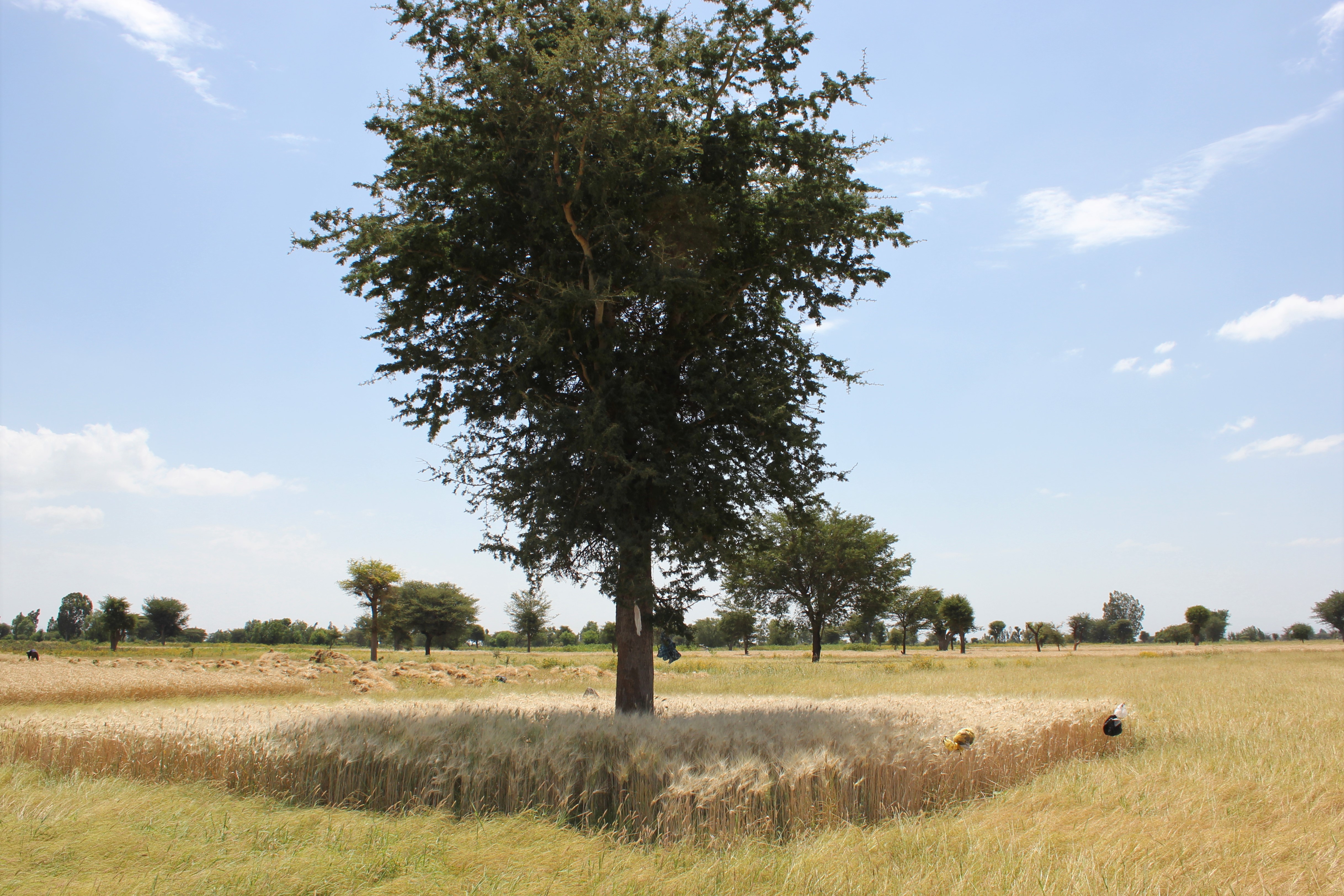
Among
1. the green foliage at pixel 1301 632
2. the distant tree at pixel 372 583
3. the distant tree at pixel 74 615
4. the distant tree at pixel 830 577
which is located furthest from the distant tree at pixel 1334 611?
the distant tree at pixel 74 615

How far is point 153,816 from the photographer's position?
6.17m

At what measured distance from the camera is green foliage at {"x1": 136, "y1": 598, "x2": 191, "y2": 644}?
379 feet

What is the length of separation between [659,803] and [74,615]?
246 metres

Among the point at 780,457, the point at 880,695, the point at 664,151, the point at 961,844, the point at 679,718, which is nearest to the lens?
the point at 961,844

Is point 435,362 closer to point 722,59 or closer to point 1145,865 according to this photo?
point 722,59

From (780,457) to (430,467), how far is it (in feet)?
19.5

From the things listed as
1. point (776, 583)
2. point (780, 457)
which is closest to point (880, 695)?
point (780, 457)

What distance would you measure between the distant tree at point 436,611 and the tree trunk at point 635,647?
79.5 meters

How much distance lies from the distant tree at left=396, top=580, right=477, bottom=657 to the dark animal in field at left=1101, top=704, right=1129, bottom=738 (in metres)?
83.2

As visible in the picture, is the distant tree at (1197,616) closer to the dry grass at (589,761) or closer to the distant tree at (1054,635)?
the distant tree at (1054,635)

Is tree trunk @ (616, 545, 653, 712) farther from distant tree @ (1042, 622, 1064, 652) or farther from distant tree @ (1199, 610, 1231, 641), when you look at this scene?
distant tree @ (1199, 610, 1231, 641)

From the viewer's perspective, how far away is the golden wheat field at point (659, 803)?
5090 mm

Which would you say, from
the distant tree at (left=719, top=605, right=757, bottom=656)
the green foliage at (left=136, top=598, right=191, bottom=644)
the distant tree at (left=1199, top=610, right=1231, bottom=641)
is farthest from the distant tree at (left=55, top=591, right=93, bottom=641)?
the distant tree at (left=1199, top=610, right=1231, bottom=641)

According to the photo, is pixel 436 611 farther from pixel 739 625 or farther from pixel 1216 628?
pixel 1216 628
